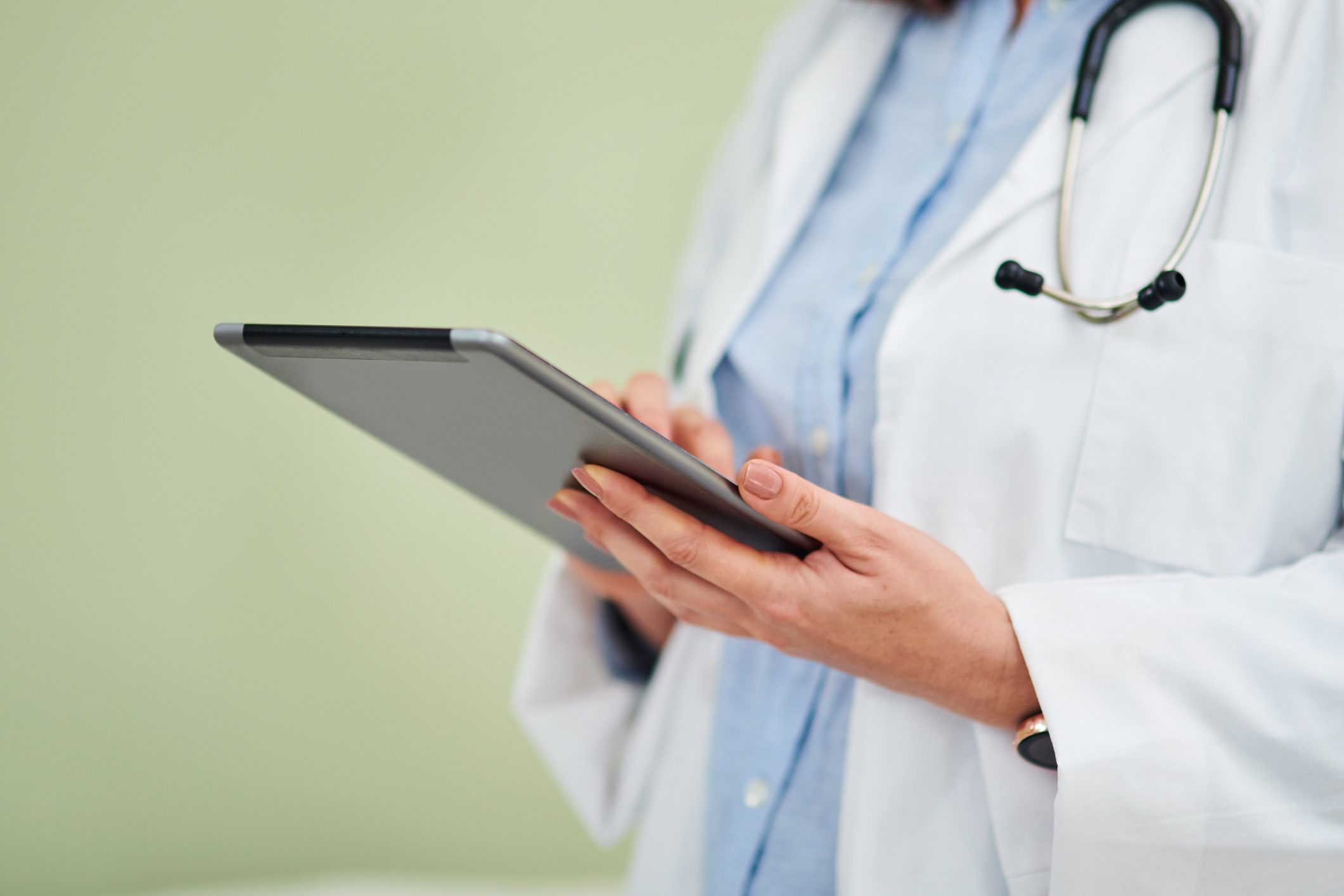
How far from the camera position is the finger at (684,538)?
559 millimetres

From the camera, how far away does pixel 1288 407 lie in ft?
2.03

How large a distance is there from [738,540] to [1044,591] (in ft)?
0.70

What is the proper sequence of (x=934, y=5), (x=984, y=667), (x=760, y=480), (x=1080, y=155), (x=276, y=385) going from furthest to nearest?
(x=276, y=385) → (x=934, y=5) → (x=1080, y=155) → (x=984, y=667) → (x=760, y=480)

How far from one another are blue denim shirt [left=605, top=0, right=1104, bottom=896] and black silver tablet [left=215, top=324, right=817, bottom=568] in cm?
22

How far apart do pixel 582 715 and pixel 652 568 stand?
1.46ft

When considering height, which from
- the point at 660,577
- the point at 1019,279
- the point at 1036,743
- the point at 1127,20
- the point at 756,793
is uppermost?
the point at 1127,20

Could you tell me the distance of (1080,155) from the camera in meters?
0.73

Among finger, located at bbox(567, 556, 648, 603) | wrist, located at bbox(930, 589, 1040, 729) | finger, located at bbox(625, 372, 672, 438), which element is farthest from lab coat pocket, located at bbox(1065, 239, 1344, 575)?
finger, located at bbox(567, 556, 648, 603)

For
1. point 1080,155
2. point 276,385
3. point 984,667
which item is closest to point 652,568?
point 984,667

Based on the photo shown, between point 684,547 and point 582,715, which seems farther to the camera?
point 582,715

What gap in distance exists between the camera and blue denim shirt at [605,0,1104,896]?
2.56 feet

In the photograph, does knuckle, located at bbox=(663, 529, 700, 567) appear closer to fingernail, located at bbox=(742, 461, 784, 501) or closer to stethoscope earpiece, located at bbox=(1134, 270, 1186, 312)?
fingernail, located at bbox=(742, 461, 784, 501)

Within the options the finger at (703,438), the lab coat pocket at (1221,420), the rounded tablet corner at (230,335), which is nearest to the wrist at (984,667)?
the lab coat pocket at (1221,420)

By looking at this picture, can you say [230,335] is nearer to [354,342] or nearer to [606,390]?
[354,342]
